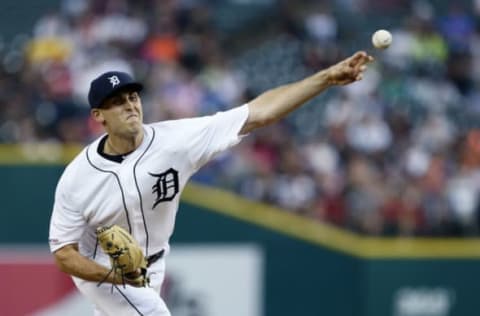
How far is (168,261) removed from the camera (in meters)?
11.7

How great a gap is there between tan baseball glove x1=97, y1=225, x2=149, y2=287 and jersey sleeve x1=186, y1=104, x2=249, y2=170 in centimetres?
56

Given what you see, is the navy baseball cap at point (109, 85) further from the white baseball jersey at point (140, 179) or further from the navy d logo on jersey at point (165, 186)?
the navy d logo on jersey at point (165, 186)

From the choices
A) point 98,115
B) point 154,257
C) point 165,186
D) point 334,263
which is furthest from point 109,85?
point 334,263

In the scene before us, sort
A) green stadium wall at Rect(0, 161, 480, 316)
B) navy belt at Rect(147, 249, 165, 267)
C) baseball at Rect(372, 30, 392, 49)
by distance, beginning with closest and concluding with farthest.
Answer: baseball at Rect(372, 30, 392, 49), navy belt at Rect(147, 249, 165, 267), green stadium wall at Rect(0, 161, 480, 316)

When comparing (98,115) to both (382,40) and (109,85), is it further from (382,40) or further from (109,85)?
(382,40)

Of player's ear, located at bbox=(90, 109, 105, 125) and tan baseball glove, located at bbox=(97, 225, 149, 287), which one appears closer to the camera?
tan baseball glove, located at bbox=(97, 225, 149, 287)

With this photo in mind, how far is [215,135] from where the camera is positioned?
263 inches

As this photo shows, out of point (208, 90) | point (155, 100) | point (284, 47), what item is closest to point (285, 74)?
point (284, 47)

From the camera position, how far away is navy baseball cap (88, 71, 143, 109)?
6.43 meters

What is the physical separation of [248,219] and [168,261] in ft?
2.75

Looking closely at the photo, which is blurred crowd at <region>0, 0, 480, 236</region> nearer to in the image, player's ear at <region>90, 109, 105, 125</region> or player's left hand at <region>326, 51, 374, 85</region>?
player's ear at <region>90, 109, 105, 125</region>

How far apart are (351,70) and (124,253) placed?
1.37 metres

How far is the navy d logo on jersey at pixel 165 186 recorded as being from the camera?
665 cm

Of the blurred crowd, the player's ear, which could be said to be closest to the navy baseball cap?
the player's ear
